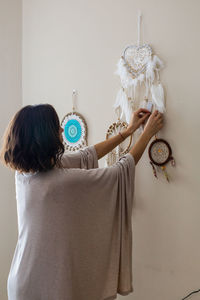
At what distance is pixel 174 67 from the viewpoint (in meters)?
1.34

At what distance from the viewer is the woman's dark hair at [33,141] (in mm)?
1104

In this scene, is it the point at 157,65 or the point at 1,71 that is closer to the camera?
the point at 157,65

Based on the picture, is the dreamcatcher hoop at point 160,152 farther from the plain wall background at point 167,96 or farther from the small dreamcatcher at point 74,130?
the small dreamcatcher at point 74,130

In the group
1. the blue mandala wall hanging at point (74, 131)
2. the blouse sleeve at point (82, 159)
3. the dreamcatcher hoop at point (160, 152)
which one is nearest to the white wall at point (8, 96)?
the blue mandala wall hanging at point (74, 131)

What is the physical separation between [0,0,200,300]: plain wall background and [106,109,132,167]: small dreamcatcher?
4 cm

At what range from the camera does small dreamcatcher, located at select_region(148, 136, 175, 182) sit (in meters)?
1.37

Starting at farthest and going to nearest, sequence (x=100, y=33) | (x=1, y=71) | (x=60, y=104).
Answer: (x=1, y=71), (x=60, y=104), (x=100, y=33)

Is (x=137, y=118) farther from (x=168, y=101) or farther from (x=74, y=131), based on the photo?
(x=74, y=131)

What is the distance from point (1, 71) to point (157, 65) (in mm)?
1093

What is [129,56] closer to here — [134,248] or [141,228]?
[141,228]

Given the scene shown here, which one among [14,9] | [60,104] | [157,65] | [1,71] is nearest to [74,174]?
[157,65]

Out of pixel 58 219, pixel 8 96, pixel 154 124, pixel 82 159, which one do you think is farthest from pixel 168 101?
pixel 8 96

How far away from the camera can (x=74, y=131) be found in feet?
5.75

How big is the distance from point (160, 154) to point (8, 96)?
1.16 m
